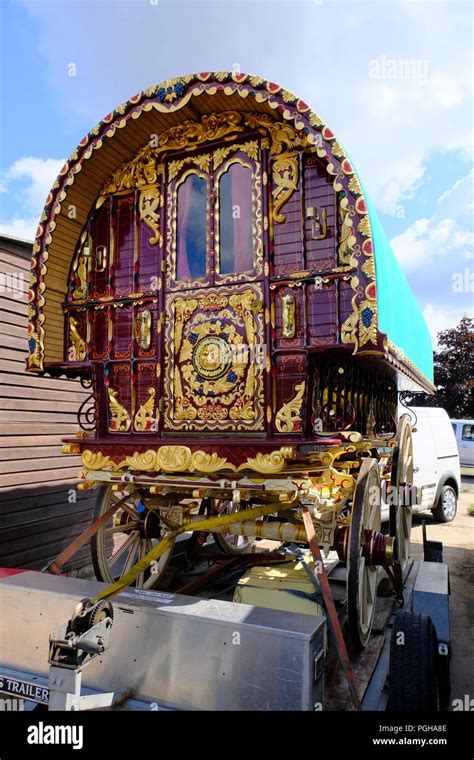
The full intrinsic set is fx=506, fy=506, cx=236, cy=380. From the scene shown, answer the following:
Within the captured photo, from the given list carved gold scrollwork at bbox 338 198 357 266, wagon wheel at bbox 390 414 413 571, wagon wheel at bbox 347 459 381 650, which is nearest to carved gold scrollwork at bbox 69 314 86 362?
carved gold scrollwork at bbox 338 198 357 266

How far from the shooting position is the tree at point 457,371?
73.1 feet

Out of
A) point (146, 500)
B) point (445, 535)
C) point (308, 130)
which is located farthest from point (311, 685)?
point (445, 535)

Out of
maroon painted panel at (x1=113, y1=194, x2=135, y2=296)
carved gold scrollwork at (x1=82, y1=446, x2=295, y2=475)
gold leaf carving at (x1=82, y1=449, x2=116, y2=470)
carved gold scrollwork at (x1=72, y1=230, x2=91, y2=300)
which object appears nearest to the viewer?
carved gold scrollwork at (x1=82, y1=446, x2=295, y2=475)

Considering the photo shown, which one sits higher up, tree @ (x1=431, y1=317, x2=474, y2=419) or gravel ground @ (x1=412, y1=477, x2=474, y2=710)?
tree @ (x1=431, y1=317, x2=474, y2=419)

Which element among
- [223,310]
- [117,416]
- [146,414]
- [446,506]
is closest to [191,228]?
[223,310]

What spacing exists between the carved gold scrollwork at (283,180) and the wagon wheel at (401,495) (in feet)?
9.67

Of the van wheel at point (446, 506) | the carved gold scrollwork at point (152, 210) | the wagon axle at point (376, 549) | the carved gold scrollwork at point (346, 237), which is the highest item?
the carved gold scrollwork at point (152, 210)

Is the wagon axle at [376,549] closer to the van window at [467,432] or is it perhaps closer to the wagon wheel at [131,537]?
→ the wagon wheel at [131,537]

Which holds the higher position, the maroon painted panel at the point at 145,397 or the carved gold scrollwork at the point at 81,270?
the carved gold scrollwork at the point at 81,270

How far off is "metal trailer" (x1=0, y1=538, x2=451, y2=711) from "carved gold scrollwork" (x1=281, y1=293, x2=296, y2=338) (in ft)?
6.07

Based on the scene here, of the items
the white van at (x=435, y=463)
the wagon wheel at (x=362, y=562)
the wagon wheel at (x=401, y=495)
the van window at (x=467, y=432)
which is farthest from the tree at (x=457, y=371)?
the wagon wheel at (x=362, y=562)

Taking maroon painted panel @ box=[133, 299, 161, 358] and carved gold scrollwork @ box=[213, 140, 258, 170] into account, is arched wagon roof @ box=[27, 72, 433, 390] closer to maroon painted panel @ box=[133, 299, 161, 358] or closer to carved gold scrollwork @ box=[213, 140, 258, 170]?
carved gold scrollwork @ box=[213, 140, 258, 170]

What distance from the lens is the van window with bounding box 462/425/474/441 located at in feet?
59.8

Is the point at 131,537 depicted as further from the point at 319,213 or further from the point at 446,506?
the point at 446,506
